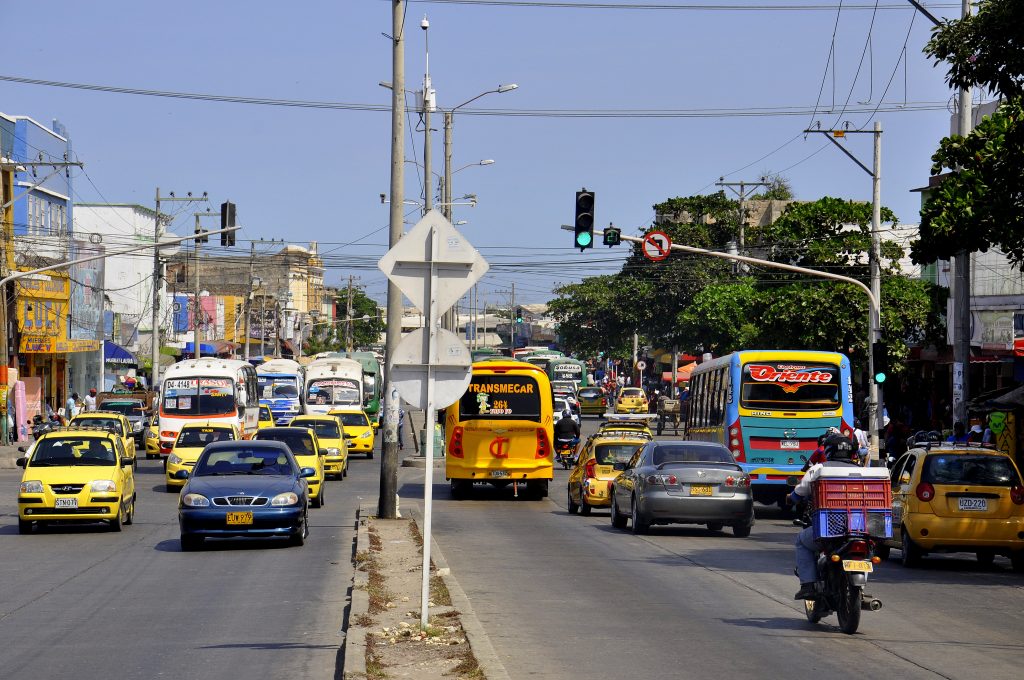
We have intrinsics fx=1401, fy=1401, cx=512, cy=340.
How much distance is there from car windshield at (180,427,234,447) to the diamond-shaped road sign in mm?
22473

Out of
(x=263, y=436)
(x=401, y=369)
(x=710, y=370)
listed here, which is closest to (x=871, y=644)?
(x=401, y=369)

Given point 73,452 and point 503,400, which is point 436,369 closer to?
point 73,452

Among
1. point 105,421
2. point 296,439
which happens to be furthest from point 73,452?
point 105,421

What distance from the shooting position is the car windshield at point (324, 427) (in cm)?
3819

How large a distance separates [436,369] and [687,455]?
1210 cm

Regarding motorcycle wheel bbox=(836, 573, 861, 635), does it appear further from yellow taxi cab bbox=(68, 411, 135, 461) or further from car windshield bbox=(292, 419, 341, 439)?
yellow taxi cab bbox=(68, 411, 135, 461)

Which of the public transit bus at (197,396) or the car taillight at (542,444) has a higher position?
the public transit bus at (197,396)

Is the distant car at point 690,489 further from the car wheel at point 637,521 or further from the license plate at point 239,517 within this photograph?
the license plate at point 239,517

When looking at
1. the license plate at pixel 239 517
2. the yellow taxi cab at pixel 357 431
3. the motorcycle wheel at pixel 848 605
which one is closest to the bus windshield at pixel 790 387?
the license plate at pixel 239 517

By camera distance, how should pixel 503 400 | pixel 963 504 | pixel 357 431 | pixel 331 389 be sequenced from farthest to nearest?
pixel 331 389 < pixel 357 431 < pixel 503 400 < pixel 963 504

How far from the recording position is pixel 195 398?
1647 inches

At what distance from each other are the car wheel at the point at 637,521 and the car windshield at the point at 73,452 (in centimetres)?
863

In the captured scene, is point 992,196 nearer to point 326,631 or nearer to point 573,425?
point 326,631

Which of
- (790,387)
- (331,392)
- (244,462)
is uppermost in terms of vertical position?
(790,387)
